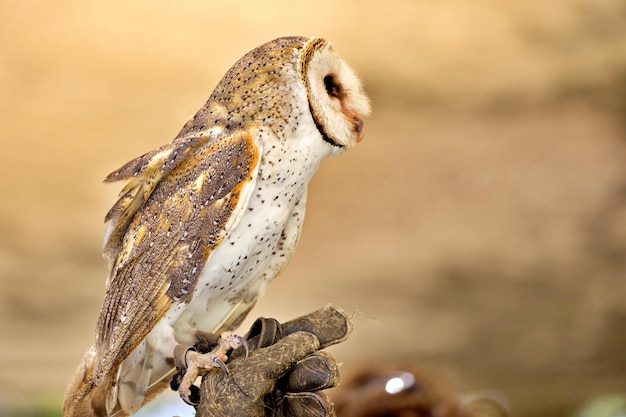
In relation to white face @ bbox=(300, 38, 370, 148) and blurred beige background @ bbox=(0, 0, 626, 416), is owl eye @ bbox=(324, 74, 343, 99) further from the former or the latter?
blurred beige background @ bbox=(0, 0, 626, 416)

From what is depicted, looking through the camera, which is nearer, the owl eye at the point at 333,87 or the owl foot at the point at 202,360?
the owl foot at the point at 202,360

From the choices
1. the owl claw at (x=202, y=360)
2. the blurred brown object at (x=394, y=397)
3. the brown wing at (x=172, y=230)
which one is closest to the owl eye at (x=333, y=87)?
the brown wing at (x=172, y=230)

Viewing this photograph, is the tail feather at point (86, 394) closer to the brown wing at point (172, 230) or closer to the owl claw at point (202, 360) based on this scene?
the brown wing at point (172, 230)

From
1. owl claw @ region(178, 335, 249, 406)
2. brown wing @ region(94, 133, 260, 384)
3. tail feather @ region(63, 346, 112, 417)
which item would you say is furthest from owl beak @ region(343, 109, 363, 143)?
tail feather @ region(63, 346, 112, 417)

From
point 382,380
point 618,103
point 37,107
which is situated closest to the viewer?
point 382,380

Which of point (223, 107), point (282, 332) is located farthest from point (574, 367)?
point (223, 107)

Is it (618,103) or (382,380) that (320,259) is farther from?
(618,103)

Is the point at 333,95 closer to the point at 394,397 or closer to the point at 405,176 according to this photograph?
the point at 394,397
